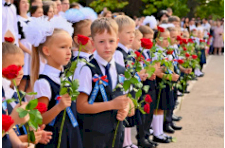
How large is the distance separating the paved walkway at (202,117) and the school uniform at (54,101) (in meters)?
2.75

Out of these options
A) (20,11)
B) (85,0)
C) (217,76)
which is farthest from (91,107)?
(85,0)

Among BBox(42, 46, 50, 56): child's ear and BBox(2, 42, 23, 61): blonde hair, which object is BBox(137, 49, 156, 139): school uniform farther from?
BBox(2, 42, 23, 61): blonde hair

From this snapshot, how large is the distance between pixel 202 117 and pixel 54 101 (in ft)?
16.2

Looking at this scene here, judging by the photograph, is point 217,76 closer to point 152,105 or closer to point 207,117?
point 207,117

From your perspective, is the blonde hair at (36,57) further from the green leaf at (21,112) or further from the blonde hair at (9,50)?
the green leaf at (21,112)

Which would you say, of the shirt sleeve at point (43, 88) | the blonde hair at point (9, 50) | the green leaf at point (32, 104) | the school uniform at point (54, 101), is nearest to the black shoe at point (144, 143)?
the school uniform at point (54, 101)

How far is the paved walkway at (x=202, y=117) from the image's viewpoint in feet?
20.3

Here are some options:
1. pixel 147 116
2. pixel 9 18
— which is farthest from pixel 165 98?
pixel 9 18

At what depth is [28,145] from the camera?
101 inches

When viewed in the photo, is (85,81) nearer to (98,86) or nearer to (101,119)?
(98,86)

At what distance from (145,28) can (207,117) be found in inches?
103

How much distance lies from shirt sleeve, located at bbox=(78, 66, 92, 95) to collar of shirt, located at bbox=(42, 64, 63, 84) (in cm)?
29

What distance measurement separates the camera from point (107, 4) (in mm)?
19797

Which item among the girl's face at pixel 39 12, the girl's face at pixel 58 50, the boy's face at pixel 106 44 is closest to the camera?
the girl's face at pixel 58 50
